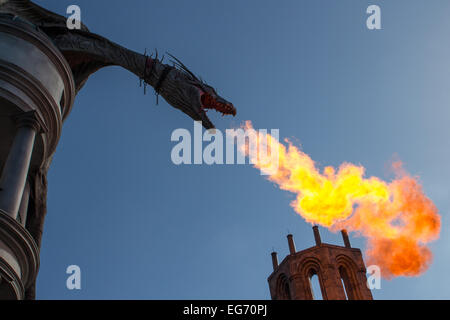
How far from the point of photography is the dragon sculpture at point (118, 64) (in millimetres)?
17391

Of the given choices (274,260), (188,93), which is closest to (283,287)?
(274,260)

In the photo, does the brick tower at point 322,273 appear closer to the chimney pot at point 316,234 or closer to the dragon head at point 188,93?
the chimney pot at point 316,234

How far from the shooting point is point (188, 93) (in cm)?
1831

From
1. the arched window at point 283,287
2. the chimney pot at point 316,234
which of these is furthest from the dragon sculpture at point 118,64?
the chimney pot at point 316,234

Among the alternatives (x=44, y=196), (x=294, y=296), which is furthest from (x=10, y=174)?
(x=294, y=296)

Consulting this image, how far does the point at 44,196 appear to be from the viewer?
15.5 meters

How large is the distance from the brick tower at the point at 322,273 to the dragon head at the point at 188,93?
4749 cm

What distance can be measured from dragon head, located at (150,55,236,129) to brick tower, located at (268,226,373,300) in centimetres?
4749

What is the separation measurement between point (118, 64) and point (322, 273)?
5149 centimetres

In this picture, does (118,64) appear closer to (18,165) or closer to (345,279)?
(18,165)

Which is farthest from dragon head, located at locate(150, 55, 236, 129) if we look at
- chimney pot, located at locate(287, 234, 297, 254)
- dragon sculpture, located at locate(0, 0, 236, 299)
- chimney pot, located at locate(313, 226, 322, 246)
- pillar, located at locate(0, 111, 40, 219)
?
chimney pot, located at locate(313, 226, 322, 246)

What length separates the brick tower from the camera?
6222 cm
